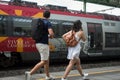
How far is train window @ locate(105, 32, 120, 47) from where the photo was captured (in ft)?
70.5

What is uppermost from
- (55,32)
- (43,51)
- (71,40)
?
(71,40)

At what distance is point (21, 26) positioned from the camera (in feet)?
53.2

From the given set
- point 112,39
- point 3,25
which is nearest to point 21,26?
point 3,25

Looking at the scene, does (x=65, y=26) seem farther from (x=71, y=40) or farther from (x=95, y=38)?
(x=71, y=40)

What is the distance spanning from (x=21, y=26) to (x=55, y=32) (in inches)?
88.3

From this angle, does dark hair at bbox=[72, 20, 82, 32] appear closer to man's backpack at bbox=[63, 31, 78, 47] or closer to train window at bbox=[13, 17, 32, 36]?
man's backpack at bbox=[63, 31, 78, 47]

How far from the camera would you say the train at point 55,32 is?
15.5 meters

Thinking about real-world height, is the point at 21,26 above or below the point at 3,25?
below

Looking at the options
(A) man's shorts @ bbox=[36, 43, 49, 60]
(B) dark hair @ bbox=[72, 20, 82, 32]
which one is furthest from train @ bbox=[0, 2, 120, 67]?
(A) man's shorts @ bbox=[36, 43, 49, 60]

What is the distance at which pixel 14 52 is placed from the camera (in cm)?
1580

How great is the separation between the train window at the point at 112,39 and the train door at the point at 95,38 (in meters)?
0.68

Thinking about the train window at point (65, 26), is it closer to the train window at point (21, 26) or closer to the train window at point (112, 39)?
the train window at point (21, 26)

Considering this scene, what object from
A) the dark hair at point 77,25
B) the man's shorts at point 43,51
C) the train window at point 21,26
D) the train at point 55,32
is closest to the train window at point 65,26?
the train at point 55,32

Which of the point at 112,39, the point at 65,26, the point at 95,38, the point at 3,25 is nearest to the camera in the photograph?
the point at 3,25
